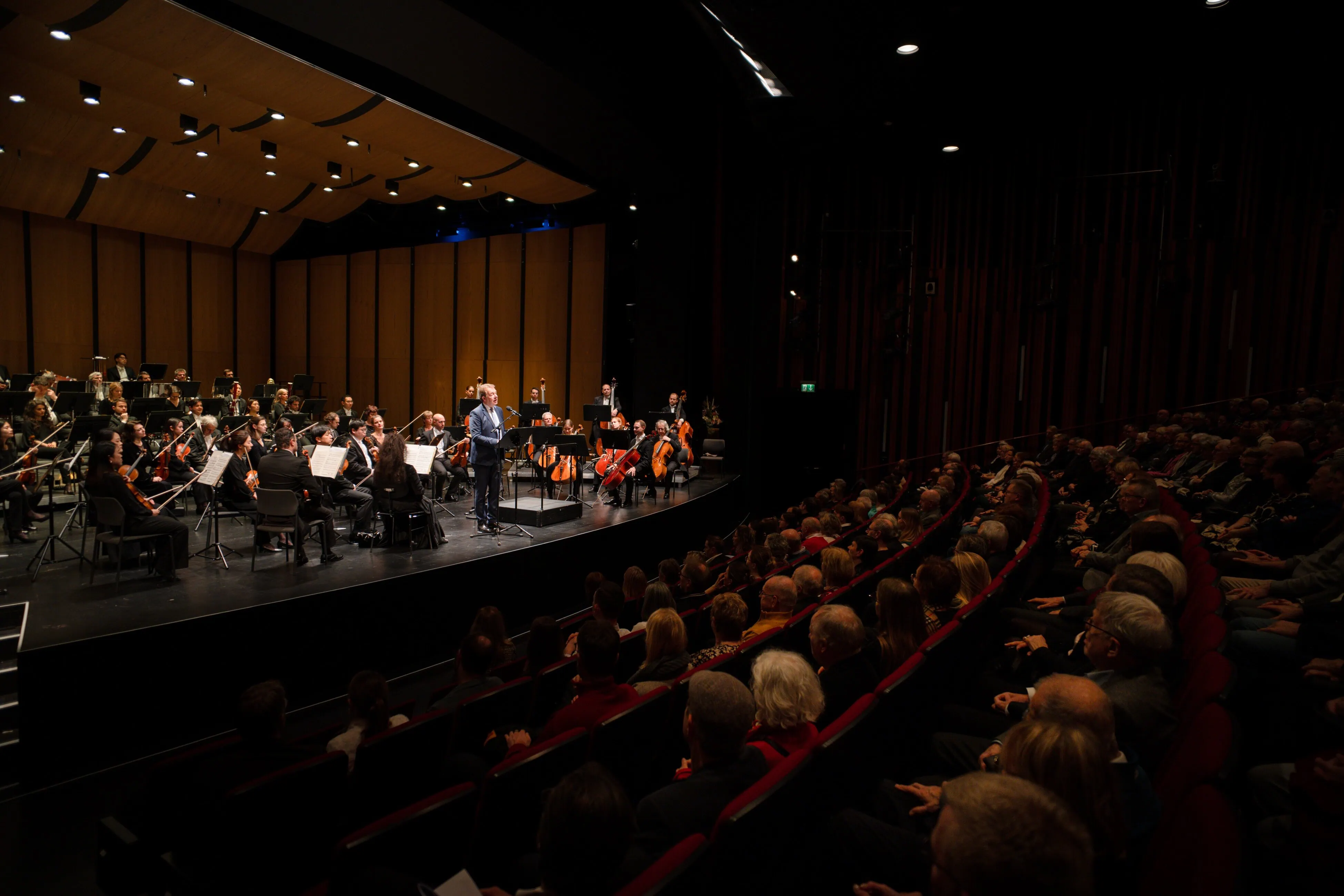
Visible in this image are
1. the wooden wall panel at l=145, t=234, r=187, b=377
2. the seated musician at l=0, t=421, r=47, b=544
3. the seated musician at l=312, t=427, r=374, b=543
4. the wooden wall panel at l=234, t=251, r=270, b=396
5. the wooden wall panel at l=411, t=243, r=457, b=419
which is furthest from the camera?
the wooden wall panel at l=234, t=251, r=270, b=396

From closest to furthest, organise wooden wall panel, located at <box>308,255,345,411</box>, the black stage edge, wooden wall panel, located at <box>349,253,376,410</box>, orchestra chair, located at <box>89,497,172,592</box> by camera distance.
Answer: the black stage edge → orchestra chair, located at <box>89,497,172,592</box> → wooden wall panel, located at <box>349,253,376,410</box> → wooden wall panel, located at <box>308,255,345,411</box>

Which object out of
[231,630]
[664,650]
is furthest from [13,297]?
[664,650]

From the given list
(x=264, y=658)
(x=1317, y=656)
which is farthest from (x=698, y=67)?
(x=1317, y=656)

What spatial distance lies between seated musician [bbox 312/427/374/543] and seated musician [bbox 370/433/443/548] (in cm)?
43

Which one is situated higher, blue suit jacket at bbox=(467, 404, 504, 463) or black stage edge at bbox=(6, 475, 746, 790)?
blue suit jacket at bbox=(467, 404, 504, 463)

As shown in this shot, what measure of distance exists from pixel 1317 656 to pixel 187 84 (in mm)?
9729

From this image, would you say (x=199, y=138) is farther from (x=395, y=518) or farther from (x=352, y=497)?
(x=395, y=518)

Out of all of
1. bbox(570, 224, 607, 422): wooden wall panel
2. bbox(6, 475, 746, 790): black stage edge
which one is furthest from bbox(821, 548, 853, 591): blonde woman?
bbox(570, 224, 607, 422): wooden wall panel

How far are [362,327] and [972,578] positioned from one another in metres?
16.4

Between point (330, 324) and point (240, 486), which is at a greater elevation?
point (330, 324)

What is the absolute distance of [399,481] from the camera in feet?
20.8

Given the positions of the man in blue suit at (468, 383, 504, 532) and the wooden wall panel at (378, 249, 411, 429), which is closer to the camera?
the man in blue suit at (468, 383, 504, 532)

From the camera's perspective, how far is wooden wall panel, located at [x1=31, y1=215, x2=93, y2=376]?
13.3 meters

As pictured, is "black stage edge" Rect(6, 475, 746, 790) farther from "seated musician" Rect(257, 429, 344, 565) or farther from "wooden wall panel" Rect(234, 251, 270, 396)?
"wooden wall panel" Rect(234, 251, 270, 396)
